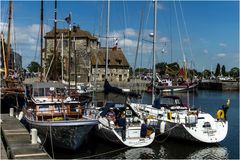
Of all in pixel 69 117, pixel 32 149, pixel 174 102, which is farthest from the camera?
pixel 174 102

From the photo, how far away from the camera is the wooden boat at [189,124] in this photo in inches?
873

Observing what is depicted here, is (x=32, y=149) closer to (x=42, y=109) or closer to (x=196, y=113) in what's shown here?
(x=42, y=109)

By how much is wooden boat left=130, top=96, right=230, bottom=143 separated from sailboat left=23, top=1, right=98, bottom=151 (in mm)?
4619

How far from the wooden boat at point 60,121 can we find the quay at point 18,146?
103cm

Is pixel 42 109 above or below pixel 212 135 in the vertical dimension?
above

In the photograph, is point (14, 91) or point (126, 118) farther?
point (14, 91)

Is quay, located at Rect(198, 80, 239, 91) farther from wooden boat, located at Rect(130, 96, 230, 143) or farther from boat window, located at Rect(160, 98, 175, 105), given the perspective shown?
wooden boat, located at Rect(130, 96, 230, 143)

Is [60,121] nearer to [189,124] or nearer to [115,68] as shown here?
[189,124]

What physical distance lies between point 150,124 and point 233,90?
7865 centimetres


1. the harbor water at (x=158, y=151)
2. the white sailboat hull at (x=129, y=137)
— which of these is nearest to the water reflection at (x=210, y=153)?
the harbor water at (x=158, y=151)

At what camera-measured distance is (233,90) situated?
97125 mm

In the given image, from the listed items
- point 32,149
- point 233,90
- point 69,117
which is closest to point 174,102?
point 69,117

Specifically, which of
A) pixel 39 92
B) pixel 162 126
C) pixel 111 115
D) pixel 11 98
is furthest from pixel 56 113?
pixel 11 98

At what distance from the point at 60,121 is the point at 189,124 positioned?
776 cm
